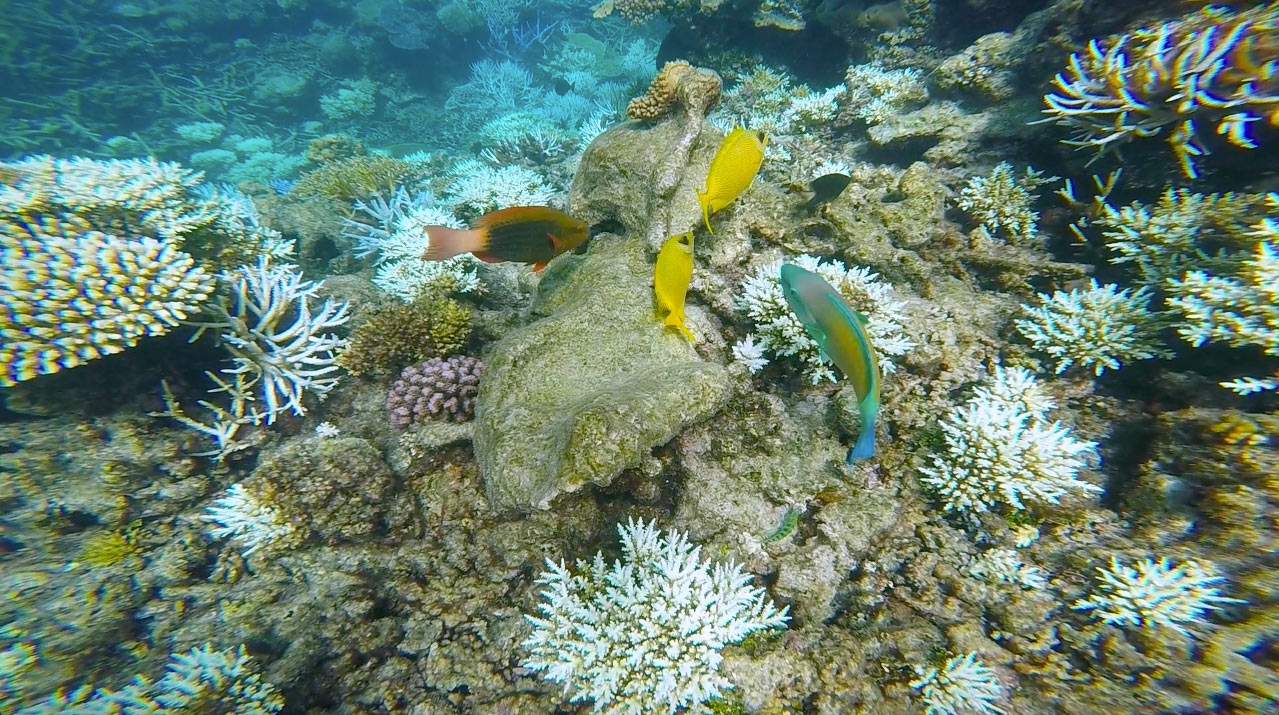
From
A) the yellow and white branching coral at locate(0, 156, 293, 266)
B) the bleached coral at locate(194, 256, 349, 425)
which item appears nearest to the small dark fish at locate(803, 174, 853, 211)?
the bleached coral at locate(194, 256, 349, 425)

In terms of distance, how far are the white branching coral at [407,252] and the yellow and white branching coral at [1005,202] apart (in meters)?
4.73

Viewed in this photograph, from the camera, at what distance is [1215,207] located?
2955 mm

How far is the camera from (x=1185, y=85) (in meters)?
3.01

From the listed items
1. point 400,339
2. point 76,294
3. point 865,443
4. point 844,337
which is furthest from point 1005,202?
point 76,294

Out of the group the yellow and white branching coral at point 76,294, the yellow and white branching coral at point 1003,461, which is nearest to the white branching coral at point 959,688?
the yellow and white branching coral at point 1003,461

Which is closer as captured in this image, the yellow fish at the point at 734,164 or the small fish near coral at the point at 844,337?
the small fish near coral at the point at 844,337

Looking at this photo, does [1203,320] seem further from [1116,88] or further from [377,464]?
[377,464]

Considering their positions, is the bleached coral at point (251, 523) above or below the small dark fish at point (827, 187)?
below

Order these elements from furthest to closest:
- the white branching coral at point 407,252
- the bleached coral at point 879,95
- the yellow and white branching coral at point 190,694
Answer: the bleached coral at point 879,95 < the white branching coral at point 407,252 < the yellow and white branching coral at point 190,694

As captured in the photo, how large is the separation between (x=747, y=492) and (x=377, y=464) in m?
2.60

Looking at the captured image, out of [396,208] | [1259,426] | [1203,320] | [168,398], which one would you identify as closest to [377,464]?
[168,398]

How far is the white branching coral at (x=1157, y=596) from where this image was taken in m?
2.09

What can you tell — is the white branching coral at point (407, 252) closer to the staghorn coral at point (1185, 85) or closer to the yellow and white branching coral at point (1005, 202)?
the yellow and white branching coral at point (1005, 202)

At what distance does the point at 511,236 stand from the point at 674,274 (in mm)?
968
